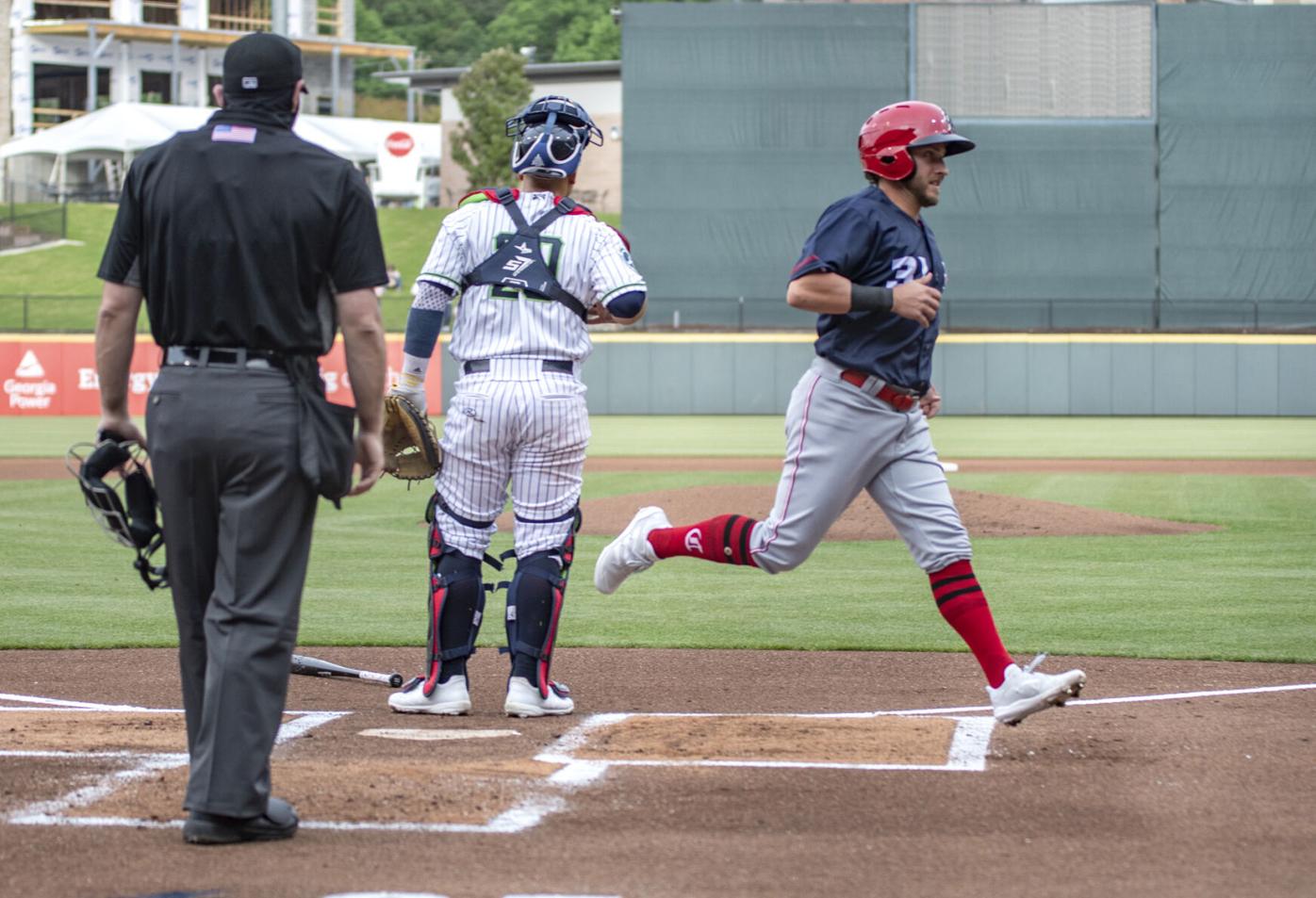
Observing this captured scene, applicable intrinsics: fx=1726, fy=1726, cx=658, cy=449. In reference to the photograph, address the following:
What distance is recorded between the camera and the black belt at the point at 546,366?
5715mm

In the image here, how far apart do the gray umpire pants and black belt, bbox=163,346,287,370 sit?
2cm

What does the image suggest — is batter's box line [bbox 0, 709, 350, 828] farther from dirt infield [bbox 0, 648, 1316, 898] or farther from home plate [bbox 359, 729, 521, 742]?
home plate [bbox 359, 729, 521, 742]

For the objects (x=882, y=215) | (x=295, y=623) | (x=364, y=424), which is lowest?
(x=295, y=623)

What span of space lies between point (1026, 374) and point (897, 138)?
2827cm

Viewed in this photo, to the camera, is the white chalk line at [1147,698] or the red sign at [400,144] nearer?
the white chalk line at [1147,698]

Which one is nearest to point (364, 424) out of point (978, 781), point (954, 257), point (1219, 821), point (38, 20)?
point (978, 781)

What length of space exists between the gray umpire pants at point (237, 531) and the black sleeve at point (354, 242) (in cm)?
28

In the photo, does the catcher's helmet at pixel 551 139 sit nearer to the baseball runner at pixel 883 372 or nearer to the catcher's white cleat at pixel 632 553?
the baseball runner at pixel 883 372

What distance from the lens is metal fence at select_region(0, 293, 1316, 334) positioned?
111 feet

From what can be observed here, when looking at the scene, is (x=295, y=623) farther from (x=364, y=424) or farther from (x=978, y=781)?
(x=978, y=781)

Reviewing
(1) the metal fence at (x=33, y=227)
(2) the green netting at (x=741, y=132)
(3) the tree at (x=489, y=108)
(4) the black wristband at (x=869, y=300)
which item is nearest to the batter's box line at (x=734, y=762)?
(4) the black wristband at (x=869, y=300)

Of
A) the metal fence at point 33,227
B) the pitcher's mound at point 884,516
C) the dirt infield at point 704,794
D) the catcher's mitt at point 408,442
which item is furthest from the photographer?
the metal fence at point 33,227

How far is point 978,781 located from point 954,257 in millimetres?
30292

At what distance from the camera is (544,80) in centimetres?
6938
